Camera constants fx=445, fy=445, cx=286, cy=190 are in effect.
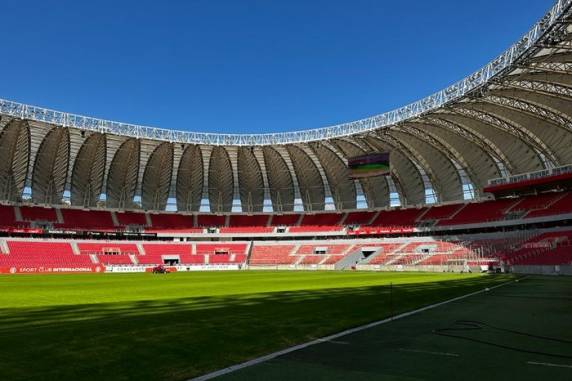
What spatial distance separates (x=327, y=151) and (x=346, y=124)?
11.4 metres

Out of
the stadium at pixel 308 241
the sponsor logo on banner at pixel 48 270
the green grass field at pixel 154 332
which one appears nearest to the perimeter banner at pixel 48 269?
the sponsor logo on banner at pixel 48 270

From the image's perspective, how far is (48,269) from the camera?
62.4 m

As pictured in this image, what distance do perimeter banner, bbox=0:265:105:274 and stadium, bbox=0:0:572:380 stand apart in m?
0.54

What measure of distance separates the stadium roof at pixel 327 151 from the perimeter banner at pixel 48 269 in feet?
55.3

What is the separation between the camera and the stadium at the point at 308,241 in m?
9.60

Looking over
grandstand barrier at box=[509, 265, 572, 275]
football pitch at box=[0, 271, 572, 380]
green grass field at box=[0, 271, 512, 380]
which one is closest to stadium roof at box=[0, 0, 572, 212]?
grandstand barrier at box=[509, 265, 572, 275]

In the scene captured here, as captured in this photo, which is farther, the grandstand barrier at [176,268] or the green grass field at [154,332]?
the grandstand barrier at [176,268]

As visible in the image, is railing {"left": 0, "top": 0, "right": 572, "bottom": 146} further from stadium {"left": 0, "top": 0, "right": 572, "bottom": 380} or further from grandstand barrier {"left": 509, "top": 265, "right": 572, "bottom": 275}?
grandstand barrier {"left": 509, "top": 265, "right": 572, "bottom": 275}

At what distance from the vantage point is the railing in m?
37.7

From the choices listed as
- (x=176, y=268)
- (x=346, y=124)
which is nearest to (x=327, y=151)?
(x=346, y=124)

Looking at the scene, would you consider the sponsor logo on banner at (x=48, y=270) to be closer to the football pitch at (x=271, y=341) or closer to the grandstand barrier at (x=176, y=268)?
the grandstand barrier at (x=176, y=268)

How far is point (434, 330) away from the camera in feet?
40.5

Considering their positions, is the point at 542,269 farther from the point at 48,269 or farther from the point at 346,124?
the point at 48,269

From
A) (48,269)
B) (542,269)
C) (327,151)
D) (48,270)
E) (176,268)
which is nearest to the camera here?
(542,269)
